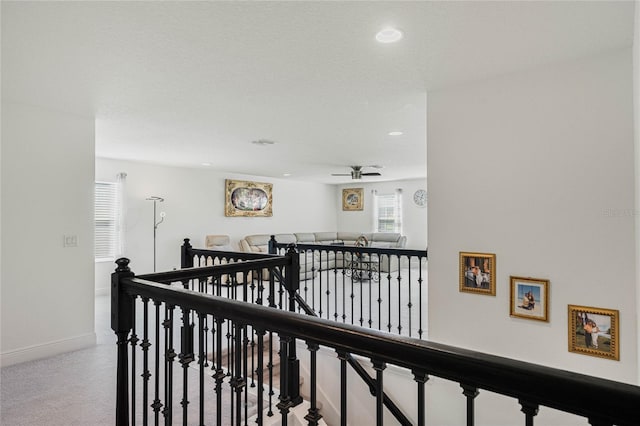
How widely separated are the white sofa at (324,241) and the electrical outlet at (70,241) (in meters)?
4.47

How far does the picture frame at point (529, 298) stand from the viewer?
252 cm

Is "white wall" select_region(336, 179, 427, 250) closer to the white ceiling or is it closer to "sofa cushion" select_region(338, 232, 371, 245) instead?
"sofa cushion" select_region(338, 232, 371, 245)

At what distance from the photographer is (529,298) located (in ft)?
8.43

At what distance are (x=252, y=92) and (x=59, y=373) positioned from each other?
2.89 meters

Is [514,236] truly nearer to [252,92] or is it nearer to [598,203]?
[598,203]

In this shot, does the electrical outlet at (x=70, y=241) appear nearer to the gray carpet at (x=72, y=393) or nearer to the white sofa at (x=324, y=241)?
the gray carpet at (x=72, y=393)

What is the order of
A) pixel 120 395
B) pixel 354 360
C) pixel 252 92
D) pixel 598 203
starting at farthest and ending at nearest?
pixel 354 360, pixel 252 92, pixel 598 203, pixel 120 395

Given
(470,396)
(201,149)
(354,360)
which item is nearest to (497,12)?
(470,396)

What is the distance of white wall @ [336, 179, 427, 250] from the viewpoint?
33.0ft

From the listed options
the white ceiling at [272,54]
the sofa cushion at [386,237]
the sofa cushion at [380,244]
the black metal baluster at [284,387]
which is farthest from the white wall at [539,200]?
the sofa cushion at [386,237]

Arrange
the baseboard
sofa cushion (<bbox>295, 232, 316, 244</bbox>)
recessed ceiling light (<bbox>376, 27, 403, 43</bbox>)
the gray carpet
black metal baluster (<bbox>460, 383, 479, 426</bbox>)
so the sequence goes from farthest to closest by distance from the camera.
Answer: sofa cushion (<bbox>295, 232, 316, 244</bbox>) → the baseboard → the gray carpet → recessed ceiling light (<bbox>376, 27, 403, 43</bbox>) → black metal baluster (<bbox>460, 383, 479, 426</bbox>)

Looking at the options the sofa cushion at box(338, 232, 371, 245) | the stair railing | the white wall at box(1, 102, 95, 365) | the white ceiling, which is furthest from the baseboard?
the sofa cushion at box(338, 232, 371, 245)

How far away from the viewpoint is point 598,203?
7.74 feet

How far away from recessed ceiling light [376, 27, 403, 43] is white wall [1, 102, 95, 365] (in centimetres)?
325
